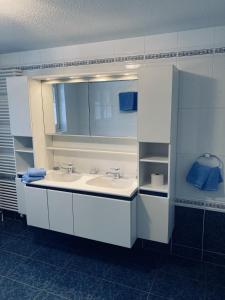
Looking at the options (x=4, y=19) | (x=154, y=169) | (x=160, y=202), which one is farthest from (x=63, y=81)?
(x=160, y=202)

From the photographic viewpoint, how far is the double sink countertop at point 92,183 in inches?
88.3

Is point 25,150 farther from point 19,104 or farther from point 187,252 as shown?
point 187,252

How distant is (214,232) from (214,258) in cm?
28

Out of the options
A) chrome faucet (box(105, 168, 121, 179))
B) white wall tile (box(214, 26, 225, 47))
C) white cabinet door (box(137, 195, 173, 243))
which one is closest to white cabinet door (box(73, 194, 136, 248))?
white cabinet door (box(137, 195, 173, 243))

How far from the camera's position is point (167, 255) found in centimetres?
256

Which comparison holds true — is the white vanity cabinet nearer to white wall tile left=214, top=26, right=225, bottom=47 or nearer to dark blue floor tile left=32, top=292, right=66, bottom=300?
dark blue floor tile left=32, top=292, right=66, bottom=300

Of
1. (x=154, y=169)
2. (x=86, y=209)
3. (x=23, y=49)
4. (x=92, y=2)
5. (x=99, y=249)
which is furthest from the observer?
(x=23, y=49)

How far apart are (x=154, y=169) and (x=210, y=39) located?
131 centimetres

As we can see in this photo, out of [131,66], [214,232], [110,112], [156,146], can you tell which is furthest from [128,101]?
[214,232]

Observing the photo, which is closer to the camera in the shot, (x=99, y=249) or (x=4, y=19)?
(x=4, y=19)

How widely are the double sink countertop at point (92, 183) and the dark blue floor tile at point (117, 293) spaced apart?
817 mm

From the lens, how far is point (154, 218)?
2.28 metres

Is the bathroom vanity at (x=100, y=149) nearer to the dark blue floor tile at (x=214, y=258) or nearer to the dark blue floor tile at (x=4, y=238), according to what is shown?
the dark blue floor tile at (x=4, y=238)

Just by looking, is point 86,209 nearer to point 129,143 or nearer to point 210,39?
point 129,143
